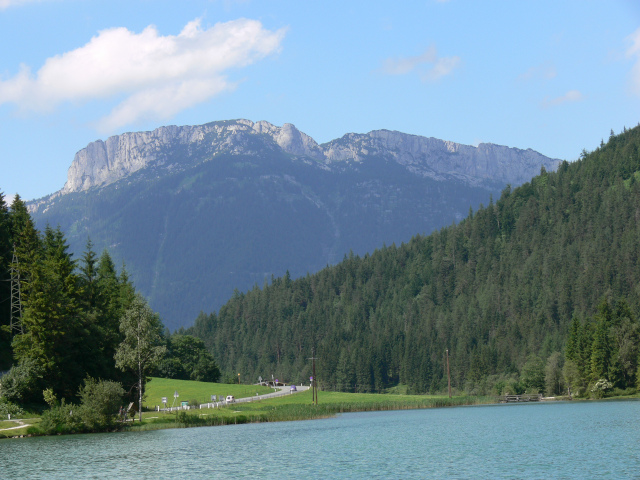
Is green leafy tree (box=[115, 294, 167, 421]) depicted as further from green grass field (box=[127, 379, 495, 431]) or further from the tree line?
green grass field (box=[127, 379, 495, 431])

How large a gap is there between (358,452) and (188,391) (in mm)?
104337

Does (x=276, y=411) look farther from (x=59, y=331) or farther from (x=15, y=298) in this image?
(x=15, y=298)

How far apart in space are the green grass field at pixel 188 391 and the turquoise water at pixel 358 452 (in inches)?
2168

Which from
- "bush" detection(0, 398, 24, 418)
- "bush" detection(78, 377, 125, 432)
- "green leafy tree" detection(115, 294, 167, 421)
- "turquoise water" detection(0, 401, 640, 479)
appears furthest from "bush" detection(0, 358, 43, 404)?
"green leafy tree" detection(115, 294, 167, 421)

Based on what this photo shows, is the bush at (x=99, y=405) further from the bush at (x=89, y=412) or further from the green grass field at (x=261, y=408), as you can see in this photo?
the green grass field at (x=261, y=408)

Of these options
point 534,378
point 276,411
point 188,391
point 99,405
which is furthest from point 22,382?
point 534,378

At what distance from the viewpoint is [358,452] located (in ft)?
Result: 208

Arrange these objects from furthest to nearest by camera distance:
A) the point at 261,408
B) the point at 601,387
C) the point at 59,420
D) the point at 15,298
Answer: the point at 601,387 < the point at 261,408 < the point at 15,298 < the point at 59,420

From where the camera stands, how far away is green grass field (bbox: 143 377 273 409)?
146500 mm

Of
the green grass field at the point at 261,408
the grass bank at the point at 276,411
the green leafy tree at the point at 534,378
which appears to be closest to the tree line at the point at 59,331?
the grass bank at the point at 276,411

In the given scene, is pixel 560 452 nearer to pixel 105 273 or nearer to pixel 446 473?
pixel 446 473

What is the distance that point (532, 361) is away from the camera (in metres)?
177

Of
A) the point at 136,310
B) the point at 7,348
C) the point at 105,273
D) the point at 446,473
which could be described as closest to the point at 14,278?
the point at 7,348

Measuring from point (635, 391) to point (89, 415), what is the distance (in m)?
102
